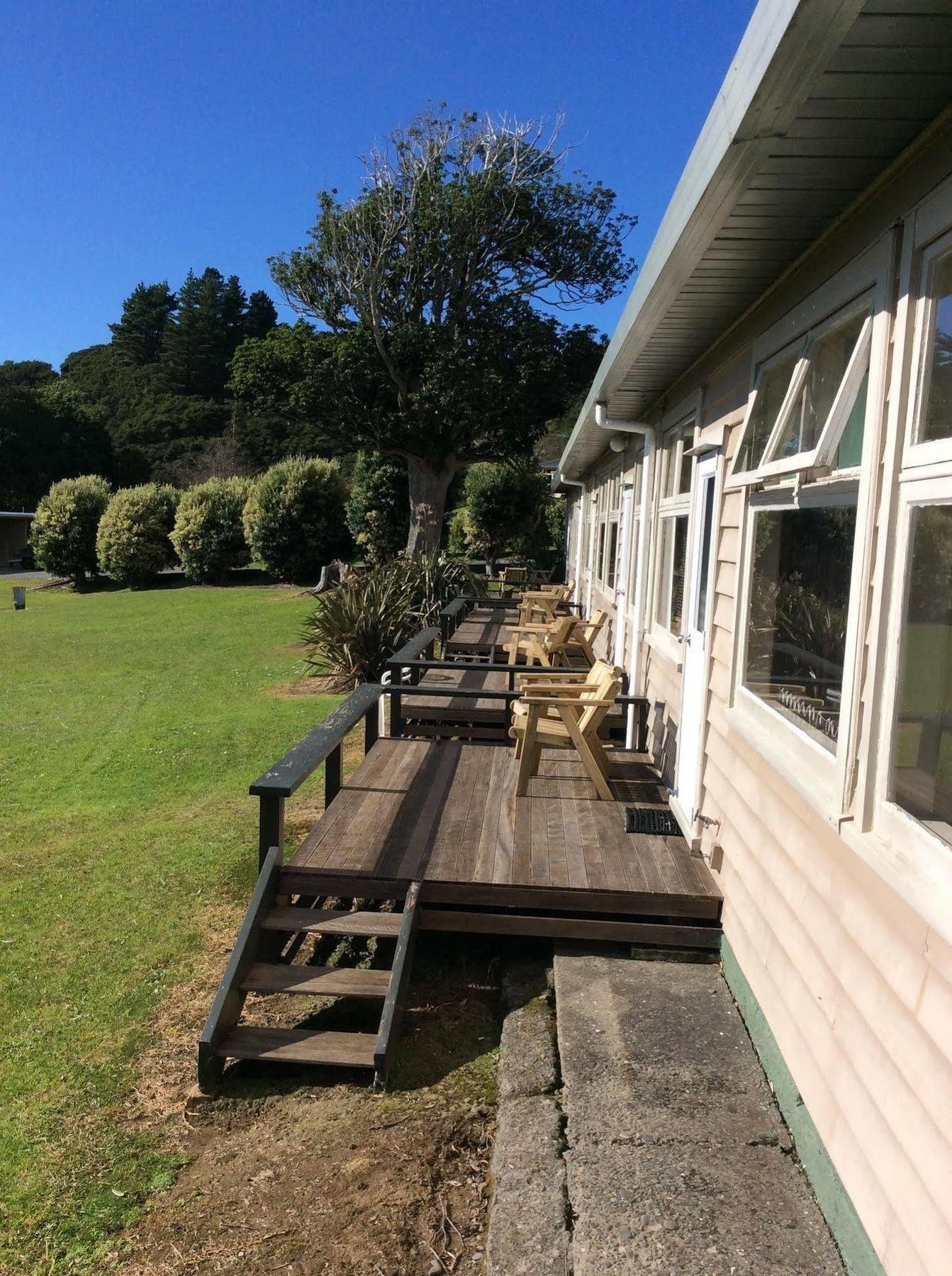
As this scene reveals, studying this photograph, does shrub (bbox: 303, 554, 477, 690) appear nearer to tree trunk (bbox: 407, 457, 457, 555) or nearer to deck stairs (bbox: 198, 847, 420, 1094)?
deck stairs (bbox: 198, 847, 420, 1094)

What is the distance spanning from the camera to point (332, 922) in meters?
3.63

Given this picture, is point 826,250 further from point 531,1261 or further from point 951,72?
point 531,1261

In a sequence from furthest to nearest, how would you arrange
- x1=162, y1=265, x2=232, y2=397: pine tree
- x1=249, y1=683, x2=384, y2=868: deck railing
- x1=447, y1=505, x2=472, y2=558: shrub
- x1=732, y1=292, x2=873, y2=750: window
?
x1=162, y1=265, x2=232, y2=397: pine tree, x1=447, y1=505, x2=472, y2=558: shrub, x1=249, y1=683, x2=384, y2=868: deck railing, x1=732, y1=292, x2=873, y2=750: window

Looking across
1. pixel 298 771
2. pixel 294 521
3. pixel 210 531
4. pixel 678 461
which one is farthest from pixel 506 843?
pixel 210 531

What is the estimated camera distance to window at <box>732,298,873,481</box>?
2.44 m

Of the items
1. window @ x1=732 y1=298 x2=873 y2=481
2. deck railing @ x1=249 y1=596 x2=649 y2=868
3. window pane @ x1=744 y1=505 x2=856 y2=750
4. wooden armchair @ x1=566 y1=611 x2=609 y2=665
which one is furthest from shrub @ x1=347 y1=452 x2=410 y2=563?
window pane @ x1=744 y1=505 x2=856 y2=750

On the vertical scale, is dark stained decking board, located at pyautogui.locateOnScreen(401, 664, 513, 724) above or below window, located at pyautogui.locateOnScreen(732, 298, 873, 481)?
below

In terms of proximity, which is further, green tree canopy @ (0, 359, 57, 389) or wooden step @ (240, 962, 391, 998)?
green tree canopy @ (0, 359, 57, 389)

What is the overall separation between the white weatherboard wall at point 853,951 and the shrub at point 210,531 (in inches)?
938

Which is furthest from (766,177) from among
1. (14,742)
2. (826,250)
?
(14,742)

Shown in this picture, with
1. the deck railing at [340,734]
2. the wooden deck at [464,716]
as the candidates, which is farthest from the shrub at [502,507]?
the deck railing at [340,734]

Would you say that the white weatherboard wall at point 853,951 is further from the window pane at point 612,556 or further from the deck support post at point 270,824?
the window pane at point 612,556

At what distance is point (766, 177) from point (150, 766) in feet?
21.9

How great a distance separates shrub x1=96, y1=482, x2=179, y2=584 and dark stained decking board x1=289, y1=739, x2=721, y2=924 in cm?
2335
